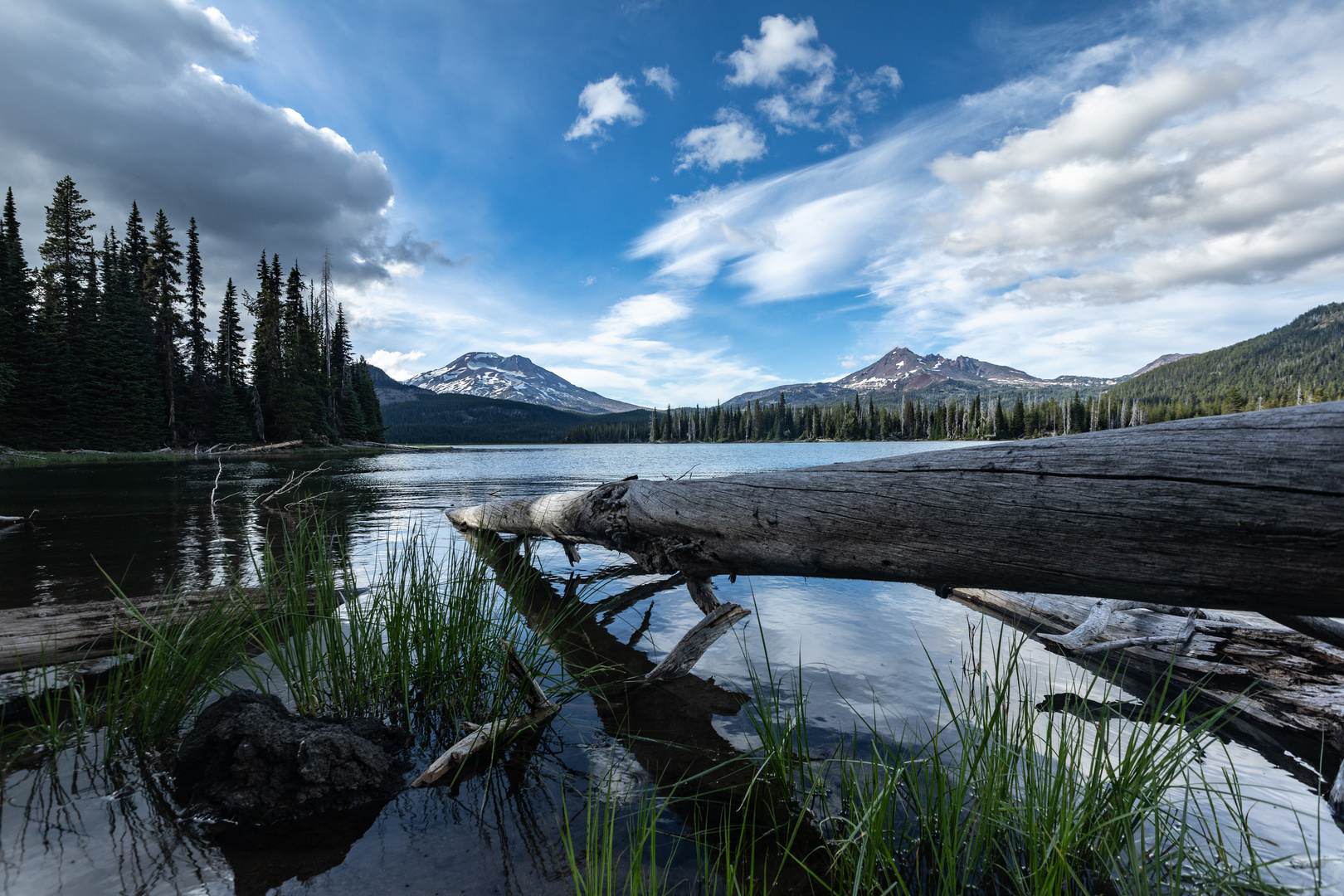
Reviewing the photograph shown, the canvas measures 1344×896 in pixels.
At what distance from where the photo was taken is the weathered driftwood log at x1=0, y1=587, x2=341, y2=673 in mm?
3768

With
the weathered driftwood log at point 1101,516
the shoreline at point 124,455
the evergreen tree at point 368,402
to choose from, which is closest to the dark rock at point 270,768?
the weathered driftwood log at point 1101,516

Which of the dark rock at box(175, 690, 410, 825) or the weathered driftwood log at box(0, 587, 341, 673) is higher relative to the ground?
the weathered driftwood log at box(0, 587, 341, 673)

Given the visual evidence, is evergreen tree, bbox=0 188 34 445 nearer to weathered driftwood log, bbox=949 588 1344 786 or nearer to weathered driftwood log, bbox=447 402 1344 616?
weathered driftwood log, bbox=447 402 1344 616

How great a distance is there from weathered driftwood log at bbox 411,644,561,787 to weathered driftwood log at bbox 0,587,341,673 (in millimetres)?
1638

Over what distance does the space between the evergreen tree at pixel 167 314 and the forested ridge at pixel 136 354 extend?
0.30 feet

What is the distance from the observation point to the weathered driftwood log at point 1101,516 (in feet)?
6.26

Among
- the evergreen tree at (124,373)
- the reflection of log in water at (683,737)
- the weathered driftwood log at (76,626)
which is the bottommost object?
the reflection of log in water at (683,737)

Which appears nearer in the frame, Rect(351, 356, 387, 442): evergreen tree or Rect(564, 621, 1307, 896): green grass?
Rect(564, 621, 1307, 896): green grass

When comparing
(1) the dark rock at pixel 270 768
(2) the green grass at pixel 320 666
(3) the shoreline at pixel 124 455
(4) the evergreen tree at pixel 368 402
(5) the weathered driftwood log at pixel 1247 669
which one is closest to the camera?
(1) the dark rock at pixel 270 768

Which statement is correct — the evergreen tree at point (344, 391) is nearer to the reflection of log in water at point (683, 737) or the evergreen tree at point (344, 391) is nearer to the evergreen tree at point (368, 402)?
the evergreen tree at point (368, 402)

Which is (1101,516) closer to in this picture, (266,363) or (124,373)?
(124,373)

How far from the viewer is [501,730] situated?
10.5ft

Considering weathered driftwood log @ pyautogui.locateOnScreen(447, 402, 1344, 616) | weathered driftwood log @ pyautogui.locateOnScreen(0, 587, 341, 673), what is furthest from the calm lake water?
weathered driftwood log @ pyautogui.locateOnScreen(0, 587, 341, 673)

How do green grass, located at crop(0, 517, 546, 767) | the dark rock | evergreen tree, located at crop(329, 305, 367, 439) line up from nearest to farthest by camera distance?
the dark rock < green grass, located at crop(0, 517, 546, 767) < evergreen tree, located at crop(329, 305, 367, 439)
